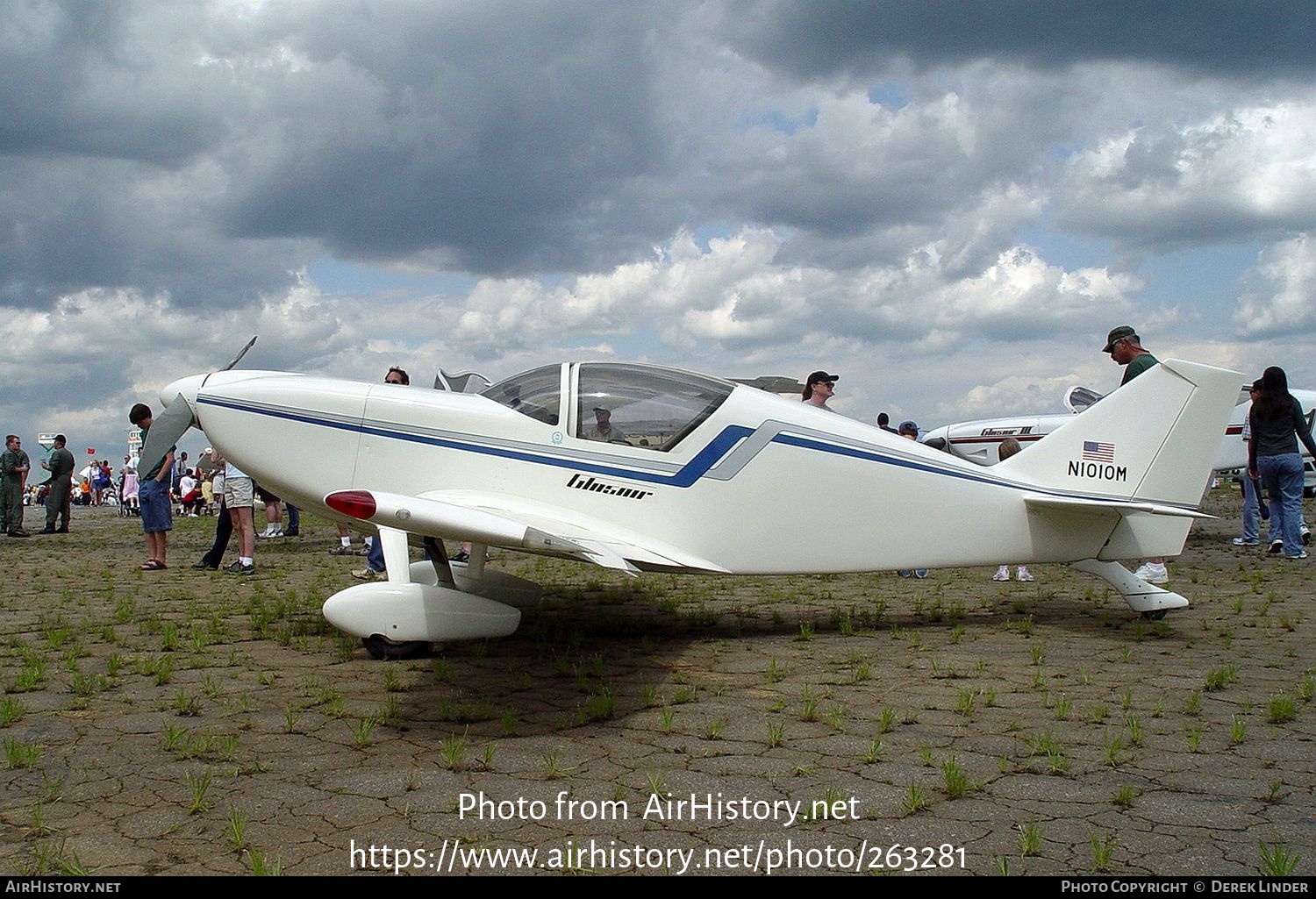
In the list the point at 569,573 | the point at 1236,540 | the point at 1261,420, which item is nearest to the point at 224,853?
the point at 569,573

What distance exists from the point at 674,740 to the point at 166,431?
4.60 metres

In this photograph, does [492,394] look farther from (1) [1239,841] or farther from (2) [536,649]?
(1) [1239,841]

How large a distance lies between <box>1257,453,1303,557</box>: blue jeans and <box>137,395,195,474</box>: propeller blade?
37.6 ft

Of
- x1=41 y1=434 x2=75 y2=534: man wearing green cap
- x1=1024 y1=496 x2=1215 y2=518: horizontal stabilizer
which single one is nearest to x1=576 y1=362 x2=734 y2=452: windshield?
x1=1024 y1=496 x2=1215 y2=518: horizontal stabilizer

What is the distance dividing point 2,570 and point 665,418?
9.50 meters

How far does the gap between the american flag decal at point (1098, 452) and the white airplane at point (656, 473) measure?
173 mm

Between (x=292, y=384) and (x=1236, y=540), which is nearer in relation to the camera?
(x=292, y=384)

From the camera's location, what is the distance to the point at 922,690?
16.0 ft

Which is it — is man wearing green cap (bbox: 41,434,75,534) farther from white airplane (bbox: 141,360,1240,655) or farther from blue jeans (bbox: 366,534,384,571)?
white airplane (bbox: 141,360,1240,655)

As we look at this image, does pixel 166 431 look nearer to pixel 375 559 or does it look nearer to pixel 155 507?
pixel 375 559

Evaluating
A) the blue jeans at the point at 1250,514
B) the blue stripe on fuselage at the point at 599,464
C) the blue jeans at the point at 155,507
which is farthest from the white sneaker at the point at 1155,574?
the blue jeans at the point at 1250,514

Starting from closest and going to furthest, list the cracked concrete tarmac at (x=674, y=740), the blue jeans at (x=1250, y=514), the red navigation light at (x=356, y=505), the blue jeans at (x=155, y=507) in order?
the cracked concrete tarmac at (x=674, y=740), the red navigation light at (x=356, y=505), the blue jeans at (x=155, y=507), the blue jeans at (x=1250, y=514)

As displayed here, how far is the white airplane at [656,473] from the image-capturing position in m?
6.02

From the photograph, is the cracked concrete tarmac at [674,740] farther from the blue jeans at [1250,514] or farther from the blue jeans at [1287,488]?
the blue jeans at [1250,514]
